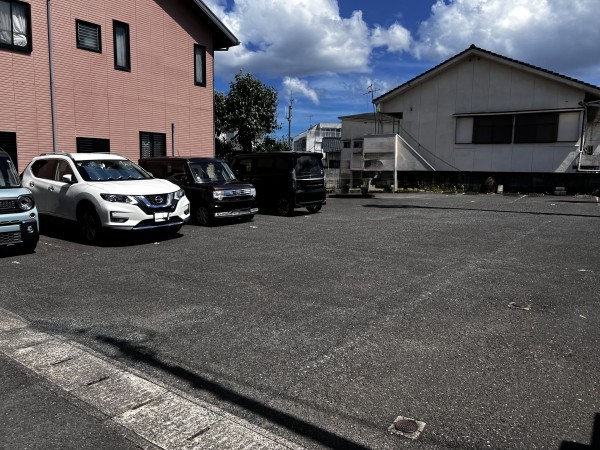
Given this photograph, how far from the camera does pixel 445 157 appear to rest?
86.9ft

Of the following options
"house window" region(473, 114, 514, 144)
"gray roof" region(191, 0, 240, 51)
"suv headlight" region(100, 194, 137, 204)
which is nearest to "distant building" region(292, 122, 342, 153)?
"house window" region(473, 114, 514, 144)

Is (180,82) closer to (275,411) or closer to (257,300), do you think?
(257,300)

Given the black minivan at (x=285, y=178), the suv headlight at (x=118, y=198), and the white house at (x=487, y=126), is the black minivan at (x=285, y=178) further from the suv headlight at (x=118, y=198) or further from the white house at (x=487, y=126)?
the white house at (x=487, y=126)

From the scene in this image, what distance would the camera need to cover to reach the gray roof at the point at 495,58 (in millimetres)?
22281

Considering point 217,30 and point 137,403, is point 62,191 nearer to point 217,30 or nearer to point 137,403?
point 137,403

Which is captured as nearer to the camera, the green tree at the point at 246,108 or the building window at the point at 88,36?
the building window at the point at 88,36

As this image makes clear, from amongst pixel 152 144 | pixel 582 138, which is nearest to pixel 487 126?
pixel 582 138

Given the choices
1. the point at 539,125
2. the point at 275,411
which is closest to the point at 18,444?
the point at 275,411

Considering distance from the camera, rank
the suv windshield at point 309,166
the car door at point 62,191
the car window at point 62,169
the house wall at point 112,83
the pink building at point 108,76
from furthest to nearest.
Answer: the suv windshield at point 309,166 < the house wall at point 112,83 < the pink building at point 108,76 < the car window at point 62,169 < the car door at point 62,191

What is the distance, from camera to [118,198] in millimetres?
9070

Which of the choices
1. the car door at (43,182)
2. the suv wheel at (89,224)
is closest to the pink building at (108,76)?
the car door at (43,182)

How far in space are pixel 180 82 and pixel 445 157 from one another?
15583mm

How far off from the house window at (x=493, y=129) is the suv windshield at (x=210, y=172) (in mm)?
17342

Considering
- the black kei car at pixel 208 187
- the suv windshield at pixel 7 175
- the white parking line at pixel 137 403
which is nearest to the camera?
the white parking line at pixel 137 403
